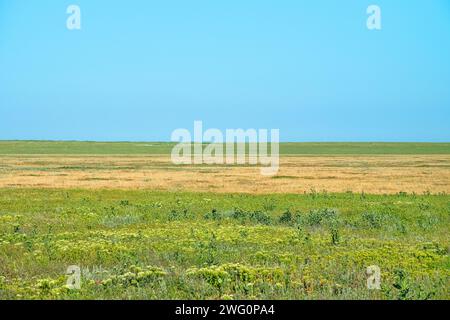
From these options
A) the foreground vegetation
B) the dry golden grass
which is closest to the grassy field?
the foreground vegetation

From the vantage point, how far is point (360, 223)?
2059 cm

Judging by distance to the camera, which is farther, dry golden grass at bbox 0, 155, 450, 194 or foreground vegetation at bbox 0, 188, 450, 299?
dry golden grass at bbox 0, 155, 450, 194

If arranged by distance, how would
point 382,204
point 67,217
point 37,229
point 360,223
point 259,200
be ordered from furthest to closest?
point 259,200
point 382,204
point 67,217
point 360,223
point 37,229

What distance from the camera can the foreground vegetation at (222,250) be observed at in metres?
10.5

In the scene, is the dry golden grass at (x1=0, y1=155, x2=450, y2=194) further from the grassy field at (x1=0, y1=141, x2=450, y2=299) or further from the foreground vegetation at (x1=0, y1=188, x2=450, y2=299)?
the foreground vegetation at (x1=0, y1=188, x2=450, y2=299)

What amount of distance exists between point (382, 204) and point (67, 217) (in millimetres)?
15483

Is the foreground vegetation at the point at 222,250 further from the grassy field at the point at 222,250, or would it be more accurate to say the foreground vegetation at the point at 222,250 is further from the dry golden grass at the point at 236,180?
the dry golden grass at the point at 236,180

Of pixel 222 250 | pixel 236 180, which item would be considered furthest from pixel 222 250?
pixel 236 180

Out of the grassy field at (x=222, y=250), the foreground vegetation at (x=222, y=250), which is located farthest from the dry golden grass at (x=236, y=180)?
the foreground vegetation at (x=222, y=250)

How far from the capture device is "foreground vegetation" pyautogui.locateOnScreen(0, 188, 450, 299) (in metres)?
10.5

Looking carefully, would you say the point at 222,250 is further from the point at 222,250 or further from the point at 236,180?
the point at 236,180

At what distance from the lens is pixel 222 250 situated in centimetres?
1445
